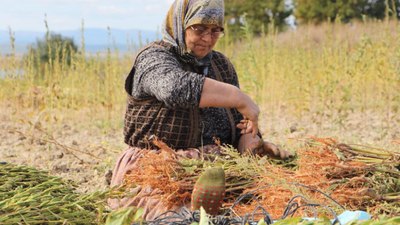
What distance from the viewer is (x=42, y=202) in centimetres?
237

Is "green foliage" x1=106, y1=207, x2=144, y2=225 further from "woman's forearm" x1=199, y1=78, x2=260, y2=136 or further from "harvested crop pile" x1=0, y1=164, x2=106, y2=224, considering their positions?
"woman's forearm" x1=199, y1=78, x2=260, y2=136

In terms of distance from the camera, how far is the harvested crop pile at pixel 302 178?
299cm

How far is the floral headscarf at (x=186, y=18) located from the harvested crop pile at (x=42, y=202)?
108 centimetres

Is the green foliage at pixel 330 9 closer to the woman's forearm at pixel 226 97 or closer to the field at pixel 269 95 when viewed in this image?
the field at pixel 269 95

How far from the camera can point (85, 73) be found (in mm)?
8156

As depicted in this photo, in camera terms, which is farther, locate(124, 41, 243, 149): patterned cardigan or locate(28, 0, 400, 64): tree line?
locate(28, 0, 400, 64): tree line

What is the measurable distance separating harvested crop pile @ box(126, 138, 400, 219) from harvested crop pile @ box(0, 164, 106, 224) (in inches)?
22.5

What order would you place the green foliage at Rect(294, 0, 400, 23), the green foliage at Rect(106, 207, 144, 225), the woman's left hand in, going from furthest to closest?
1. the green foliage at Rect(294, 0, 400, 23)
2. the woman's left hand
3. the green foliage at Rect(106, 207, 144, 225)

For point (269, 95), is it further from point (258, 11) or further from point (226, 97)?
point (258, 11)

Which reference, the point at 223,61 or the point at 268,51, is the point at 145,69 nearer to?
the point at 223,61

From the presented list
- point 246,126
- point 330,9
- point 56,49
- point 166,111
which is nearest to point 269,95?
point 56,49

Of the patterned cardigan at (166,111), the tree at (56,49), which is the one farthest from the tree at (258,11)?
the patterned cardigan at (166,111)

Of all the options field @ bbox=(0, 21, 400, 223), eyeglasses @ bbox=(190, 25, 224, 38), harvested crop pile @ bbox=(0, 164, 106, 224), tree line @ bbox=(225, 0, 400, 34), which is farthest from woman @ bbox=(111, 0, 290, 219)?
tree line @ bbox=(225, 0, 400, 34)

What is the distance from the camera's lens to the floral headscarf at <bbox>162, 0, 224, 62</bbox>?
3510 millimetres
